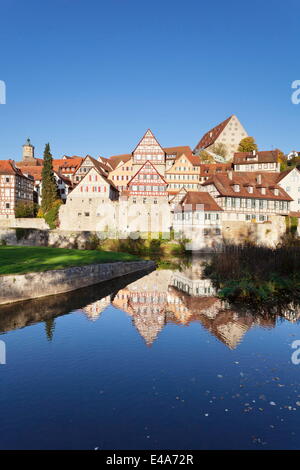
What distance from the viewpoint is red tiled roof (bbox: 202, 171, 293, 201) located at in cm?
5497

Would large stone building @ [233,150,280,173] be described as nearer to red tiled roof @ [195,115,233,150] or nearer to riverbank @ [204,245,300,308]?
red tiled roof @ [195,115,233,150]

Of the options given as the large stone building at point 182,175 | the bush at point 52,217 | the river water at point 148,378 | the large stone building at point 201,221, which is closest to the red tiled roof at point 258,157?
the large stone building at point 182,175

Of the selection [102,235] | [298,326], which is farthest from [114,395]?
[102,235]

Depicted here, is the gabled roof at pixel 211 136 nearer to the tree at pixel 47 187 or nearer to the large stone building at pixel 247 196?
the large stone building at pixel 247 196

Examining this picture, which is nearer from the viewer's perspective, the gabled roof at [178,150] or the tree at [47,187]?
the tree at [47,187]

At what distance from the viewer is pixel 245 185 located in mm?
56406

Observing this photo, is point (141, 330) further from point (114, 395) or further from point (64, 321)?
point (114, 395)

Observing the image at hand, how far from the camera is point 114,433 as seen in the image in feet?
25.9

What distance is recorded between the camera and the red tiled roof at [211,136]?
95812 millimetres

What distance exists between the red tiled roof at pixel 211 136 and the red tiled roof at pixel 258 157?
1839 cm

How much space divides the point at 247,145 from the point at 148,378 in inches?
3520

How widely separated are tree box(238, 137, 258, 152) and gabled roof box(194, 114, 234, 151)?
692 centimetres

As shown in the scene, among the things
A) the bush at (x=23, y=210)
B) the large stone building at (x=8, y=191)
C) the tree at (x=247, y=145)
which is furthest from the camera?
the tree at (x=247, y=145)

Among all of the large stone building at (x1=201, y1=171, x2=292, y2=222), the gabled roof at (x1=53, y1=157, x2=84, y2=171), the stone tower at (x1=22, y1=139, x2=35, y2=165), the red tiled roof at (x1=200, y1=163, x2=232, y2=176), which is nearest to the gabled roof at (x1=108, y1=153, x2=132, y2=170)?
the gabled roof at (x1=53, y1=157, x2=84, y2=171)
